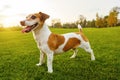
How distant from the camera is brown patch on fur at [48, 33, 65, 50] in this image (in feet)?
22.8

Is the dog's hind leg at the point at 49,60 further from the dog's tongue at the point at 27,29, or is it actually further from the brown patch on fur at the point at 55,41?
the dog's tongue at the point at 27,29

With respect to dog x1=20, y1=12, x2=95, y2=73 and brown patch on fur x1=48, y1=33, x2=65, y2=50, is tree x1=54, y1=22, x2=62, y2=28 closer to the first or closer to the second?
dog x1=20, y1=12, x2=95, y2=73

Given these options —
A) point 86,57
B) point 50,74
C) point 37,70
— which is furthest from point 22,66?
point 86,57

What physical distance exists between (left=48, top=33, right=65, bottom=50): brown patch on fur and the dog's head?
646mm

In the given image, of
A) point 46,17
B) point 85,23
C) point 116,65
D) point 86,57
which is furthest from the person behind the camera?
point 85,23

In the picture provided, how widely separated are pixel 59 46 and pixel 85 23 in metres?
44.0

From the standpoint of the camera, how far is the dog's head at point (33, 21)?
636 centimetres

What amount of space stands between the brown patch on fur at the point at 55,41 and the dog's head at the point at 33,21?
646 millimetres

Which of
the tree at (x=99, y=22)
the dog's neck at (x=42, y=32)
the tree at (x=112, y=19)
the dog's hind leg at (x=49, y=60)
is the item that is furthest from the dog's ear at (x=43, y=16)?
the tree at (x=99, y=22)

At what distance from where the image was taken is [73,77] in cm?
673

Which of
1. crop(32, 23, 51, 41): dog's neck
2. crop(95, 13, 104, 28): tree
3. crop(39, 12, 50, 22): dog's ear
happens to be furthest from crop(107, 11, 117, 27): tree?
crop(39, 12, 50, 22): dog's ear

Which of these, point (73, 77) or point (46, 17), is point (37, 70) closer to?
point (73, 77)

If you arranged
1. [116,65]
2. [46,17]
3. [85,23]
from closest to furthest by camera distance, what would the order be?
1. [46,17]
2. [116,65]
3. [85,23]

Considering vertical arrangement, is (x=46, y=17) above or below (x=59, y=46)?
above
